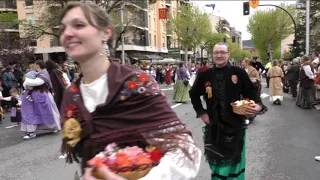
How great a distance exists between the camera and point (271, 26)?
5488cm

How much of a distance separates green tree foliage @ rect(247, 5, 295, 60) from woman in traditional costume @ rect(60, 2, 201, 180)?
54412mm

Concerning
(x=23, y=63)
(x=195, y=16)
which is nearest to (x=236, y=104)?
(x=23, y=63)

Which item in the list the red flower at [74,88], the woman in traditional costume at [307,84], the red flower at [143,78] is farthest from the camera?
the woman in traditional costume at [307,84]

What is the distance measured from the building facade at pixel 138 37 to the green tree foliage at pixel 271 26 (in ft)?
47.0

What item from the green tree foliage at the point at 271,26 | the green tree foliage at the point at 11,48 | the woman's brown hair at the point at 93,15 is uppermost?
the green tree foliage at the point at 271,26

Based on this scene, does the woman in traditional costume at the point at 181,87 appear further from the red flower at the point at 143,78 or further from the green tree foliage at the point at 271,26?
the green tree foliage at the point at 271,26

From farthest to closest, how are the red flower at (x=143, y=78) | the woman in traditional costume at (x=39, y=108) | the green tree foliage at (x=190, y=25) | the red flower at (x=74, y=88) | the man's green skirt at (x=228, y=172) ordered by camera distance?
the green tree foliage at (x=190, y=25)
the woman in traditional costume at (x=39, y=108)
the man's green skirt at (x=228, y=172)
the red flower at (x=74, y=88)
the red flower at (x=143, y=78)

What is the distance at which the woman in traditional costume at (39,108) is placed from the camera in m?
8.40

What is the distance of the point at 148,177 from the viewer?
4.38 ft

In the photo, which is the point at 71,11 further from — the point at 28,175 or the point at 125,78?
the point at 28,175

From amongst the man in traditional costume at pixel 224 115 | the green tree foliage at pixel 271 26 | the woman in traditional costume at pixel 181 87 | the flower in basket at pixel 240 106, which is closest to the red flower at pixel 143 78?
the man in traditional costume at pixel 224 115

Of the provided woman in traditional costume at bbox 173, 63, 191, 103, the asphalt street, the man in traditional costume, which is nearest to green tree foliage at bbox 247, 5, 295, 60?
woman in traditional costume at bbox 173, 63, 191, 103

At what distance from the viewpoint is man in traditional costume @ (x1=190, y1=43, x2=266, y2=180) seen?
3.45m

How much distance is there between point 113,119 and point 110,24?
1.48ft
